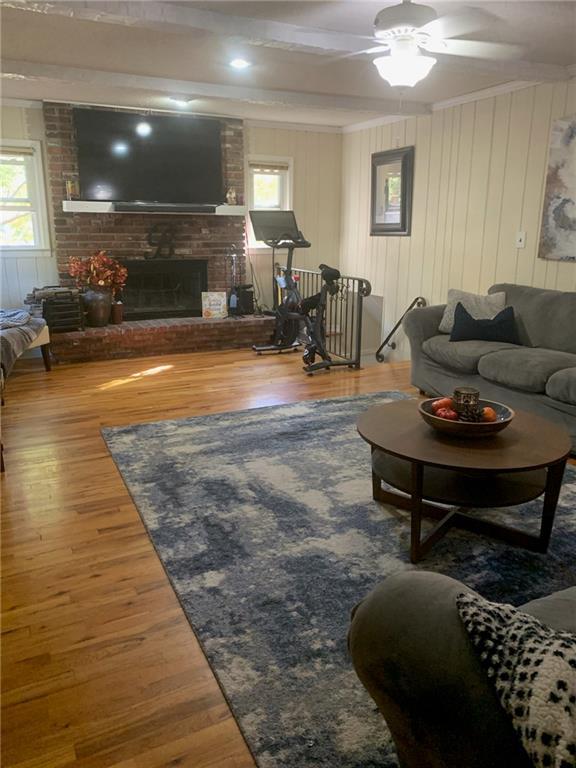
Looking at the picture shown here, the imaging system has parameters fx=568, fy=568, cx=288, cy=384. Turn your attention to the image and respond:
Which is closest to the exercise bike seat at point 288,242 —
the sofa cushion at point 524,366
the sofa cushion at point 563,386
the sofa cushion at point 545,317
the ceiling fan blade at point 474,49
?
the sofa cushion at point 545,317

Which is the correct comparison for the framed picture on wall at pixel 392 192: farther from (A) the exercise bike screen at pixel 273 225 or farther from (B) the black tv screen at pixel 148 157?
(B) the black tv screen at pixel 148 157

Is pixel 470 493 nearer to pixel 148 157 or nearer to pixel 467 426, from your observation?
pixel 467 426

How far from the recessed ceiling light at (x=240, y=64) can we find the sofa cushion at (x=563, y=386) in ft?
9.78

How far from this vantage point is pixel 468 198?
5.31 meters

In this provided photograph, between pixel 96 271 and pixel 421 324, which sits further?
pixel 96 271

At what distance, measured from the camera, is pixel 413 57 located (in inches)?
114

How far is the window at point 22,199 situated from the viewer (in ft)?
18.9

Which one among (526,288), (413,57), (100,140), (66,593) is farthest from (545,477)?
(100,140)

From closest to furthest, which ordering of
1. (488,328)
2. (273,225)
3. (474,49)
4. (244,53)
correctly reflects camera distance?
(474,49)
(244,53)
(488,328)
(273,225)

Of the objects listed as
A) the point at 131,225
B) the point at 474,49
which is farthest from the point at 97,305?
the point at 474,49

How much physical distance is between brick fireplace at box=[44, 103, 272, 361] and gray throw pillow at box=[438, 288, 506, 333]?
96.8 inches

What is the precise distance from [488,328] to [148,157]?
406 cm

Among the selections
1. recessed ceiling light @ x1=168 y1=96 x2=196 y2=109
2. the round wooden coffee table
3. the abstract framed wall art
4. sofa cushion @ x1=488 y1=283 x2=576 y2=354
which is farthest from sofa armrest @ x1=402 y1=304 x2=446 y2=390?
recessed ceiling light @ x1=168 y1=96 x2=196 y2=109

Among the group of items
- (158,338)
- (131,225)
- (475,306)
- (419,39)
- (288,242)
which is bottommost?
(158,338)
